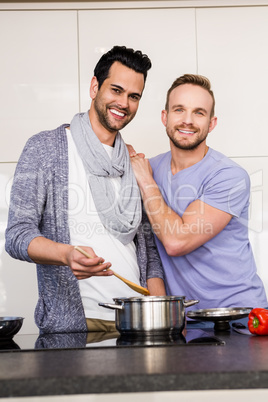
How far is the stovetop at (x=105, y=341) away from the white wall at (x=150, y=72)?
1.20 meters

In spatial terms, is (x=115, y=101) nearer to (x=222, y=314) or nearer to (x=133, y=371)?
(x=222, y=314)

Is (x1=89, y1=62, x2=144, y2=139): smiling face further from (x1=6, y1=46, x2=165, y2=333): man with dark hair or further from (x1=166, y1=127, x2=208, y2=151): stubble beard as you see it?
(x1=166, y1=127, x2=208, y2=151): stubble beard

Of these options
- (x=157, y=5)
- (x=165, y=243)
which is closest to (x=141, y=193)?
(x=165, y=243)

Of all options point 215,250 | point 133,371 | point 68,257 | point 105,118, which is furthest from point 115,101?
point 133,371

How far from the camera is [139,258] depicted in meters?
1.88

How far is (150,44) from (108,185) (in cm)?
96

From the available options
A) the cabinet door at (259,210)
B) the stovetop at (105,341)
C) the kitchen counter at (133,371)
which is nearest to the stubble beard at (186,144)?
the cabinet door at (259,210)

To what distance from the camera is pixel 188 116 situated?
211 cm

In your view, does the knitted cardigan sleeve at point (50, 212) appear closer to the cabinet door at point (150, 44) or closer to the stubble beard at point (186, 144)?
the stubble beard at point (186, 144)

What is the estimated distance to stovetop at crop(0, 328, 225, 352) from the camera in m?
1.10

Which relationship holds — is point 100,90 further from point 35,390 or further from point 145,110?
point 35,390

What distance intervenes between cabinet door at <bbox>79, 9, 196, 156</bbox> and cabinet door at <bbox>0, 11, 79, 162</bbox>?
0.07 meters

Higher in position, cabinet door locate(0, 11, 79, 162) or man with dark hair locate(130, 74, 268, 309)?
cabinet door locate(0, 11, 79, 162)

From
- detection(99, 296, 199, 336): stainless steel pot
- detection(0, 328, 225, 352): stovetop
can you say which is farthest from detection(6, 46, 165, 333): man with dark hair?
detection(99, 296, 199, 336): stainless steel pot
